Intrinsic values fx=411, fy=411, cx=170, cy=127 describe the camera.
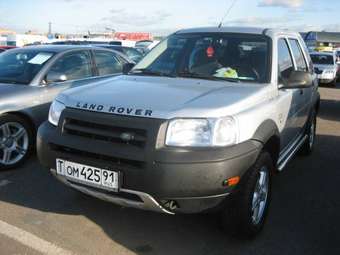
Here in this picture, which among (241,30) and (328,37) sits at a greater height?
(241,30)

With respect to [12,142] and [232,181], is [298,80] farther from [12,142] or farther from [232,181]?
[12,142]

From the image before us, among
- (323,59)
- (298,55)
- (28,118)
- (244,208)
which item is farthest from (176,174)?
(323,59)

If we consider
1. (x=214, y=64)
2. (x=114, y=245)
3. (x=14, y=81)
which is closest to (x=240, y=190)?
(x=114, y=245)

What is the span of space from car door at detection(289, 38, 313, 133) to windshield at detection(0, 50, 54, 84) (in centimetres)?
337

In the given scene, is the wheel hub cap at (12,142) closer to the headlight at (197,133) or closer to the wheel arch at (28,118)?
the wheel arch at (28,118)

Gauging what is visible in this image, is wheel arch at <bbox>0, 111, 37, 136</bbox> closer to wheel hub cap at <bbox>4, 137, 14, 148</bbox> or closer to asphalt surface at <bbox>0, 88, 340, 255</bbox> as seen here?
wheel hub cap at <bbox>4, 137, 14, 148</bbox>

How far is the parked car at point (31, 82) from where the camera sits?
17.1ft

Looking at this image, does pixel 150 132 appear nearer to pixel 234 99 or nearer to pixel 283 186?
pixel 234 99

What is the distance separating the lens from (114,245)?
338cm

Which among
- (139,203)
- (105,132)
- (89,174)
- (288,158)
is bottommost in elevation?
(288,158)

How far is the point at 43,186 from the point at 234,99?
8.30ft

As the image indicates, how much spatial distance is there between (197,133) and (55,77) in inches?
136

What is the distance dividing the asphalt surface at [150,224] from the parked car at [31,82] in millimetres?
510

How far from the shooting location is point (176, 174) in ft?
9.41
